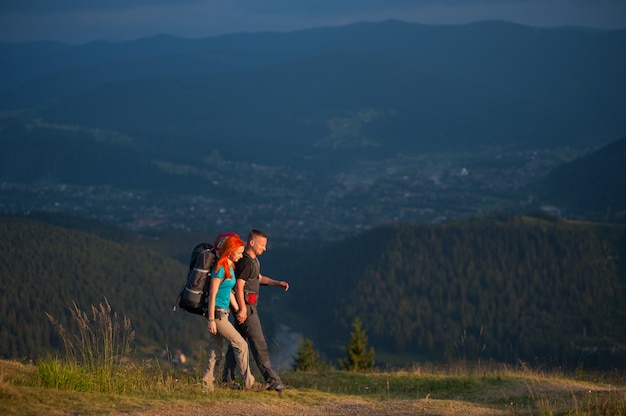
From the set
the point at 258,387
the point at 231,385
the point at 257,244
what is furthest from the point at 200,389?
the point at 257,244

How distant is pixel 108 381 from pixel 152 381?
0.67 meters

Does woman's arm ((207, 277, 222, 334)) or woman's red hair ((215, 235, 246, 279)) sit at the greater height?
woman's red hair ((215, 235, 246, 279))

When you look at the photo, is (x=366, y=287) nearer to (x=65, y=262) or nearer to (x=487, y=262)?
(x=487, y=262)

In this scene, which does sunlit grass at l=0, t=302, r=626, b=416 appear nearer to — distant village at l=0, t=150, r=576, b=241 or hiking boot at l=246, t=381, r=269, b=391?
hiking boot at l=246, t=381, r=269, b=391

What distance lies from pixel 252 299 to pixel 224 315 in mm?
520

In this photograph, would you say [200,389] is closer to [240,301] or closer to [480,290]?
[240,301]

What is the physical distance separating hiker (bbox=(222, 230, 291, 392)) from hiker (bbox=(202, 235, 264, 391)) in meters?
0.12

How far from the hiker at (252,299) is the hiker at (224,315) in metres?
0.12

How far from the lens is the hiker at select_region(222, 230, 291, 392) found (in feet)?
35.2

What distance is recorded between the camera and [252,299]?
11.1 meters

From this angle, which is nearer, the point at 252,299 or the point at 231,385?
Result: the point at 252,299

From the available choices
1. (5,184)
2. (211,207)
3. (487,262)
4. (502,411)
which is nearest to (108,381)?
(502,411)

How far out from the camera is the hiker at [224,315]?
10.4 m

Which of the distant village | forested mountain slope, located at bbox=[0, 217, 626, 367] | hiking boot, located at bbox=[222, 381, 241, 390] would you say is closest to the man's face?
hiking boot, located at bbox=[222, 381, 241, 390]
